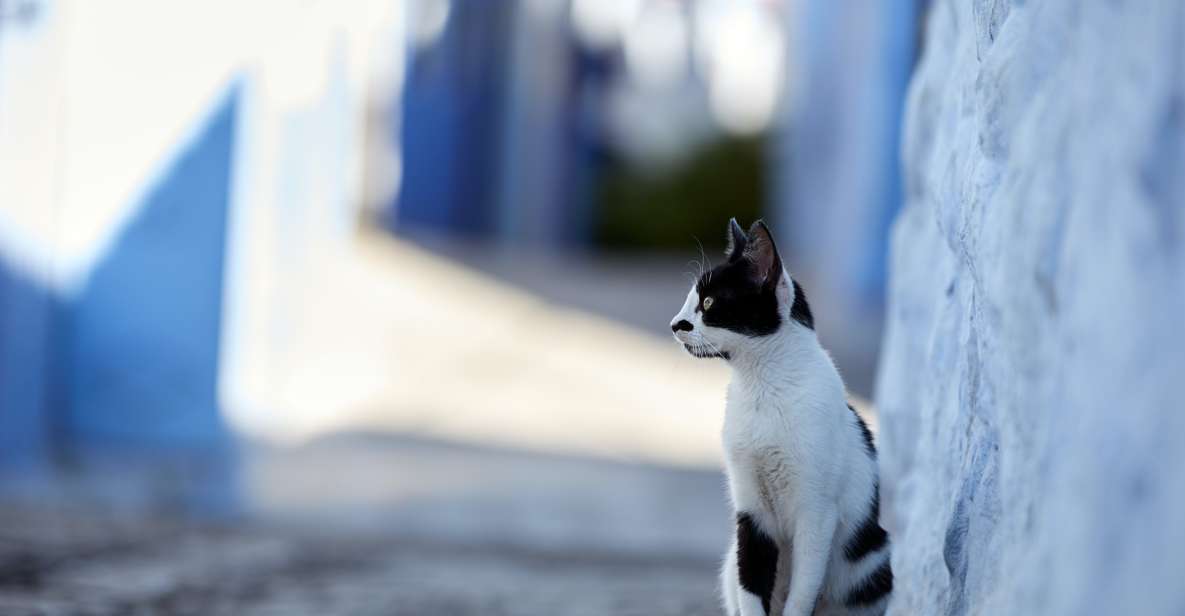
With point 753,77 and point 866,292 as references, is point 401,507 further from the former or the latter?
point 753,77

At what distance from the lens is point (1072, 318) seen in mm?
1222

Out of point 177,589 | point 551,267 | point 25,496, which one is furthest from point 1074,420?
point 551,267

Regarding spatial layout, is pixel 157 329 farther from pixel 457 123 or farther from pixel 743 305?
pixel 457 123

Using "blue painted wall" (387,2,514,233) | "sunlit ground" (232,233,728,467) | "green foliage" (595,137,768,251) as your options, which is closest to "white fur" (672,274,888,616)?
"sunlit ground" (232,233,728,467)

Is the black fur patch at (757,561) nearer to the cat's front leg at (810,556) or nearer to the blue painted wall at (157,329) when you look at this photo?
the cat's front leg at (810,556)

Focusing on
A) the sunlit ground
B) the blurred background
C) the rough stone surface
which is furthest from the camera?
the sunlit ground

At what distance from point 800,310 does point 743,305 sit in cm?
11

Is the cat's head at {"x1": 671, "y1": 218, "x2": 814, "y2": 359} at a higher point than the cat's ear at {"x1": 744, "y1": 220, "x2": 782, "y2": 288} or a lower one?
lower

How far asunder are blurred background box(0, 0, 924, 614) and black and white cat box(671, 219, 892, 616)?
1.09 meters

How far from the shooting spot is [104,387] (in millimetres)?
4688

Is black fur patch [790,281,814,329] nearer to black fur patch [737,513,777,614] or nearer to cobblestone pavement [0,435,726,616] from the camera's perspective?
black fur patch [737,513,777,614]

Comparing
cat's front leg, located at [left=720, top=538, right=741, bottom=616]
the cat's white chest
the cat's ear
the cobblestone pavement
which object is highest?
the cat's ear

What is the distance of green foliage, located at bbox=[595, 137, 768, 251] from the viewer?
13398 mm

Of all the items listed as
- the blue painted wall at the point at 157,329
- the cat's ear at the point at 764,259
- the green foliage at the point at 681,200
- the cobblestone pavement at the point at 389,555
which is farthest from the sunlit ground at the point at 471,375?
the green foliage at the point at 681,200
